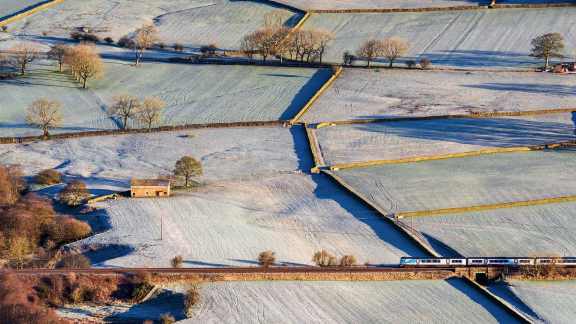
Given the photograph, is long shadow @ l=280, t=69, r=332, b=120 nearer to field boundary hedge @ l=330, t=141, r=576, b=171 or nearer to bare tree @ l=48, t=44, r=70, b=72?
field boundary hedge @ l=330, t=141, r=576, b=171

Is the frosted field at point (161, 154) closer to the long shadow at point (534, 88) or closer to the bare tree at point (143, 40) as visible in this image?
the long shadow at point (534, 88)

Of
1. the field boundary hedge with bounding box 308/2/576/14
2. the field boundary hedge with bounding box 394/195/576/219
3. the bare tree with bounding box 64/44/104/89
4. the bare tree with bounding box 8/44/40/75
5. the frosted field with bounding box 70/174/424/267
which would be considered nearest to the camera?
the frosted field with bounding box 70/174/424/267

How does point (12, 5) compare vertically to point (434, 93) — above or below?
above

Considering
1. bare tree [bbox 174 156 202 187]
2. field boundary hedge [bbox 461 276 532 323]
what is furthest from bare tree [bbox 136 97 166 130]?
field boundary hedge [bbox 461 276 532 323]

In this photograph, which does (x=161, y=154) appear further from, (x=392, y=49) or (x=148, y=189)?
(x=392, y=49)

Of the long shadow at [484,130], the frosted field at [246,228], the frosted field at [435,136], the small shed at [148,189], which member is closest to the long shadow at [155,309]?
the frosted field at [246,228]

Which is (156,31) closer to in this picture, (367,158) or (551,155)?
(367,158)

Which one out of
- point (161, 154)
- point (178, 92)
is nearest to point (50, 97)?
point (178, 92)
